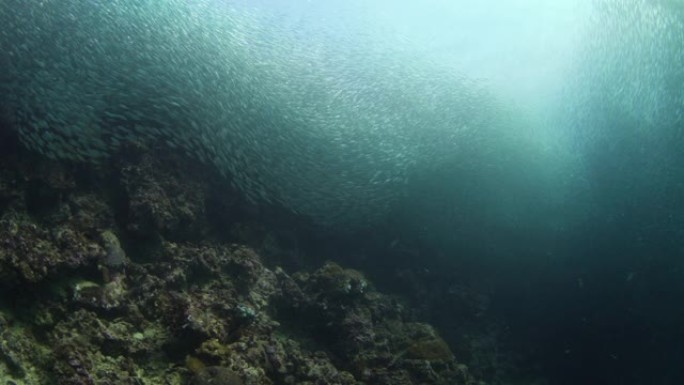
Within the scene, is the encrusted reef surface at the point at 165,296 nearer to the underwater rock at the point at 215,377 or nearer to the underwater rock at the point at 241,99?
the underwater rock at the point at 215,377

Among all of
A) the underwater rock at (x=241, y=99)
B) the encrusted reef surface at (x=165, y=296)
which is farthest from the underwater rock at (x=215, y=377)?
the underwater rock at (x=241, y=99)

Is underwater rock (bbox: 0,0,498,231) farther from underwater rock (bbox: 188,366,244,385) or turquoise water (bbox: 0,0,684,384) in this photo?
underwater rock (bbox: 188,366,244,385)

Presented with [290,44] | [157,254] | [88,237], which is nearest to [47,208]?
[88,237]

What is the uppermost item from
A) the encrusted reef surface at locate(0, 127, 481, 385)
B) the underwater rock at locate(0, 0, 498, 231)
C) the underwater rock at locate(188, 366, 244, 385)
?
the underwater rock at locate(0, 0, 498, 231)

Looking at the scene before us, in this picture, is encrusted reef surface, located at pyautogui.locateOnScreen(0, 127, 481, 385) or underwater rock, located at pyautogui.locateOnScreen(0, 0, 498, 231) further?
underwater rock, located at pyautogui.locateOnScreen(0, 0, 498, 231)

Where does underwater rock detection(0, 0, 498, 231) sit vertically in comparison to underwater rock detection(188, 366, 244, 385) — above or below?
above

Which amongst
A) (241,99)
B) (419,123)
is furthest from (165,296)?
(419,123)

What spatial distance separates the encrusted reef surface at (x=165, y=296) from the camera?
638cm

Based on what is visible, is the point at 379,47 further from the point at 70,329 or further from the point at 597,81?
the point at 70,329

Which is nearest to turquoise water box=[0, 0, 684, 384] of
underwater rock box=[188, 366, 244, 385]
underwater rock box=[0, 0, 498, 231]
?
underwater rock box=[0, 0, 498, 231]

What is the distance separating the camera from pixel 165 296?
24.6 ft

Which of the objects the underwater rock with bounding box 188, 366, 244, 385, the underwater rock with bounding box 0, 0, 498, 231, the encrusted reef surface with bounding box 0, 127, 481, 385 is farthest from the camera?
the underwater rock with bounding box 0, 0, 498, 231

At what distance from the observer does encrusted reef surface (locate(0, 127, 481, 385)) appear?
6.38 metres

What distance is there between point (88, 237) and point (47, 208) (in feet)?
3.78
